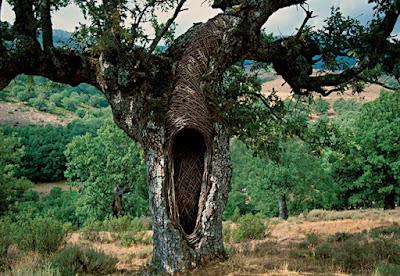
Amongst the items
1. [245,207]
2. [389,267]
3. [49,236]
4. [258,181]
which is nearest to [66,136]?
[245,207]

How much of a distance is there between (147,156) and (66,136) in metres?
75.5

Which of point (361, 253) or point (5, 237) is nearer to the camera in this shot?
point (361, 253)

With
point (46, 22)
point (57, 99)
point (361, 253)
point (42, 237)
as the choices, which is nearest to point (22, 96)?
point (57, 99)

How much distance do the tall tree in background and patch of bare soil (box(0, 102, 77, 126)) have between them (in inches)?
3993

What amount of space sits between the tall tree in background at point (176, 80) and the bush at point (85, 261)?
5.95 feet

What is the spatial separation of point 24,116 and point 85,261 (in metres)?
116

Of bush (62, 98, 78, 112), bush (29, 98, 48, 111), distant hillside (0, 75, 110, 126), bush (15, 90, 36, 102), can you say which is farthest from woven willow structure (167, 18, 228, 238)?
bush (62, 98, 78, 112)

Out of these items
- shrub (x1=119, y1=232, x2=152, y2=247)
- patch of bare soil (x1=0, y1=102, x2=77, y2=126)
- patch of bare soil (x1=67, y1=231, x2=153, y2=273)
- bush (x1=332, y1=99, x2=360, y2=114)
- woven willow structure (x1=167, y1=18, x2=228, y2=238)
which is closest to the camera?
woven willow structure (x1=167, y1=18, x2=228, y2=238)

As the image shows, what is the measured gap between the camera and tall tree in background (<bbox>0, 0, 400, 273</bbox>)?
6363mm

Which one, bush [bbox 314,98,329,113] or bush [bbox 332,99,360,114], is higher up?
bush [bbox 332,99,360,114]

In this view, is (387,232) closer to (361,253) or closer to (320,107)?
(361,253)

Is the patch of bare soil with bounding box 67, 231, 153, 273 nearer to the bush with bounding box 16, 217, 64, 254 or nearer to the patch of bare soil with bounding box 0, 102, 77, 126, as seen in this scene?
the bush with bounding box 16, 217, 64, 254

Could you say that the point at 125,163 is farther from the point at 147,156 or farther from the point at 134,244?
the point at 147,156

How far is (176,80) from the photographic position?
22.7 ft
